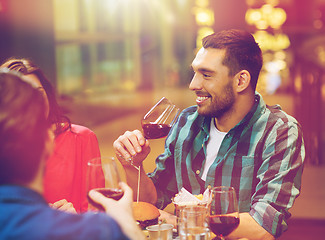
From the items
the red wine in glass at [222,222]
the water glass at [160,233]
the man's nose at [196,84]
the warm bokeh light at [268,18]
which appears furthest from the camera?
the warm bokeh light at [268,18]

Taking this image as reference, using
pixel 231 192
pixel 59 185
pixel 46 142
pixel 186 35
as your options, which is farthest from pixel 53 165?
pixel 186 35

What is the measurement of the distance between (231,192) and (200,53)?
98 centimetres

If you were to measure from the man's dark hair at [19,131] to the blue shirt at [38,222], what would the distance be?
0.04 metres

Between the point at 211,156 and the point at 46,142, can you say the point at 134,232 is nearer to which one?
the point at 46,142

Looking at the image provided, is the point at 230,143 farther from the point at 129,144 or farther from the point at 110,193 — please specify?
the point at 110,193

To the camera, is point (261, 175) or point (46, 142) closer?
point (46, 142)

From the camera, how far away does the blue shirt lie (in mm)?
917

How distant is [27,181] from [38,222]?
0.35ft

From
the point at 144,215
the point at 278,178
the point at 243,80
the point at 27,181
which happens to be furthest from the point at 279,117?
the point at 27,181

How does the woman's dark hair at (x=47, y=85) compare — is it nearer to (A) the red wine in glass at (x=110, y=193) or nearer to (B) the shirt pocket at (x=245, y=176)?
(B) the shirt pocket at (x=245, y=176)

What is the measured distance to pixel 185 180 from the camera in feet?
7.76

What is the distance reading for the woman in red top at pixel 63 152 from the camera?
2.27 metres

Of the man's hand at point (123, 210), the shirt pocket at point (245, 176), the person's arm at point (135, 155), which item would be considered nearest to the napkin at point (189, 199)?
the person's arm at point (135, 155)

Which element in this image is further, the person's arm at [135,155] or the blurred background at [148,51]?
the blurred background at [148,51]
